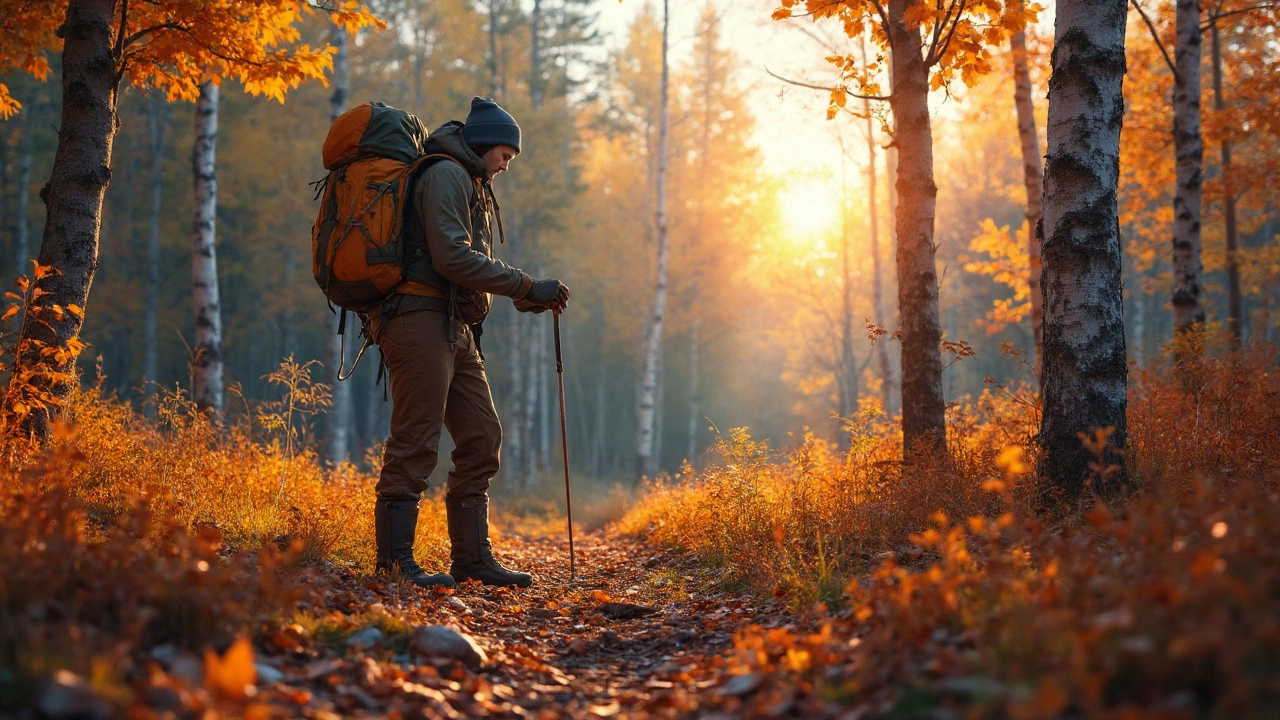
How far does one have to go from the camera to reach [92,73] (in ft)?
18.5

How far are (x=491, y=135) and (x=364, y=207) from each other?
971mm

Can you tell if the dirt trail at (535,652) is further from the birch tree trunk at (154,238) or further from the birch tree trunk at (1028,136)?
the birch tree trunk at (154,238)

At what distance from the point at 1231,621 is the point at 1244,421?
394 cm

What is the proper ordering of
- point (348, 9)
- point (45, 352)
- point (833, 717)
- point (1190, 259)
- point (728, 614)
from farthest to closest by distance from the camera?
point (1190, 259)
point (348, 9)
point (45, 352)
point (728, 614)
point (833, 717)

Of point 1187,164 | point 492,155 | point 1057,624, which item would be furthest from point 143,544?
point 1187,164

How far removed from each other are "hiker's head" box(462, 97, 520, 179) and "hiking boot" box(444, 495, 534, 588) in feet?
6.90

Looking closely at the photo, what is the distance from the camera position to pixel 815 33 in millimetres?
16469

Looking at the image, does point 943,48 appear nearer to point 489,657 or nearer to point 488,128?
point 488,128

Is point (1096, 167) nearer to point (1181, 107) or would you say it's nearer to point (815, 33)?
point (1181, 107)

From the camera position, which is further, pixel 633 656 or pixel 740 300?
pixel 740 300

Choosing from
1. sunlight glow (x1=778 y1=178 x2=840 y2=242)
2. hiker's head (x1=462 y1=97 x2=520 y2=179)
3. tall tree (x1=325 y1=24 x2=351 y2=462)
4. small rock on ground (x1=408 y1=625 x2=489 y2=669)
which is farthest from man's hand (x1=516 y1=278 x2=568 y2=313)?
sunlight glow (x1=778 y1=178 x2=840 y2=242)

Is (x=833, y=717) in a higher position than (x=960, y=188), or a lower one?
lower

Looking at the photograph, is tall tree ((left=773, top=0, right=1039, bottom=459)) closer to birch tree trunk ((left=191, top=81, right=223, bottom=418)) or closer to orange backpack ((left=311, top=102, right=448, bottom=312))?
orange backpack ((left=311, top=102, right=448, bottom=312))

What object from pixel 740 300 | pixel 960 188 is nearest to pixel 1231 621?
pixel 740 300
